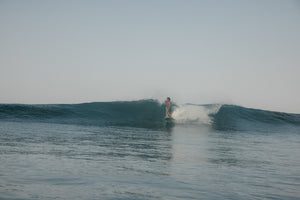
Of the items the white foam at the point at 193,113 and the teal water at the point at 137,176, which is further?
the white foam at the point at 193,113

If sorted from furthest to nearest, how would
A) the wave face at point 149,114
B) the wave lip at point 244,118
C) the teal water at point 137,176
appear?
1. the wave lip at point 244,118
2. the wave face at point 149,114
3. the teal water at point 137,176

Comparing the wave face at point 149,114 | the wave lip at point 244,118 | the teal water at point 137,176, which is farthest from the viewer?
the wave lip at point 244,118

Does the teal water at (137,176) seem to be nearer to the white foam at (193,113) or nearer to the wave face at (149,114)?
the wave face at (149,114)

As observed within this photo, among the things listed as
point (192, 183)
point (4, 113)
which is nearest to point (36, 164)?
point (192, 183)

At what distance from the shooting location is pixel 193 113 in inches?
832

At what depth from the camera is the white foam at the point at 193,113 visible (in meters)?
19.9

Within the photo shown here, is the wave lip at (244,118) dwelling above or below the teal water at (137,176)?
above

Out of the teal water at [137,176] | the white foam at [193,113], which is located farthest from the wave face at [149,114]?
the teal water at [137,176]

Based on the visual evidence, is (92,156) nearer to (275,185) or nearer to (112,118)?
(275,185)

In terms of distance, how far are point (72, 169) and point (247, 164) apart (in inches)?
128

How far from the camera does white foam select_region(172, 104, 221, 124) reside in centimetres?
1994

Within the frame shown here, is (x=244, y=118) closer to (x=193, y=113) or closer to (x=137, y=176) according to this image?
(x=193, y=113)

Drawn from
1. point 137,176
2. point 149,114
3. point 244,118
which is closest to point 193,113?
point 149,114

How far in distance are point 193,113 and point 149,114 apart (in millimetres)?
3603
